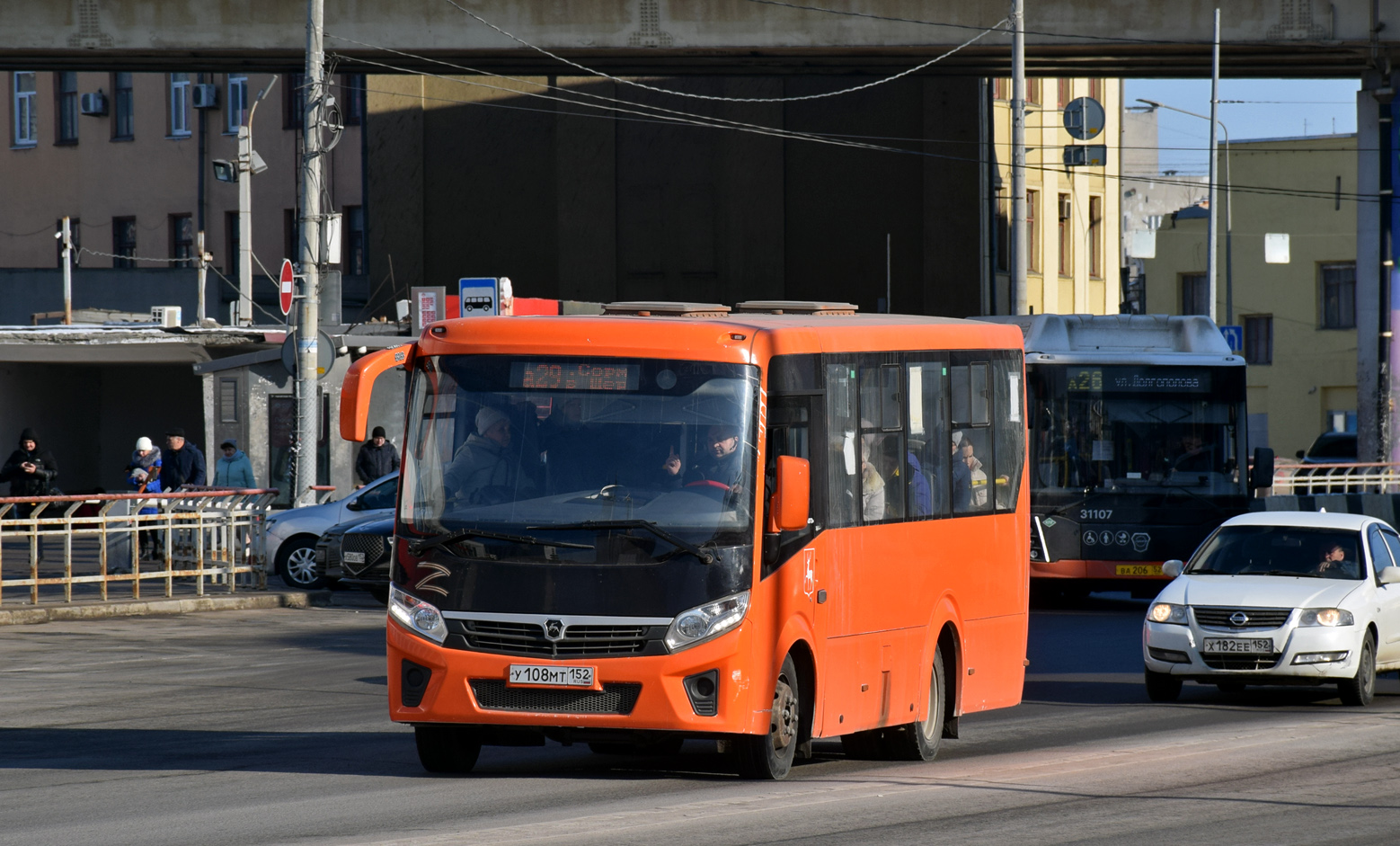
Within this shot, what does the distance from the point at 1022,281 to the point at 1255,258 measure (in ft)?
128

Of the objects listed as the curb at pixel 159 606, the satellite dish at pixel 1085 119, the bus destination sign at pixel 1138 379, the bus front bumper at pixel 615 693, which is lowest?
the curb at pixel 159 606

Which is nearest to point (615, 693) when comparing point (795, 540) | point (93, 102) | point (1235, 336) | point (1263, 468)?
point (795, 540)

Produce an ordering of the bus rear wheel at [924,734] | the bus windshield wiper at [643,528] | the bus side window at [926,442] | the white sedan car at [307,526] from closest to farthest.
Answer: the bus windshield wiper at [643,528]
the bus side window at [926,442]
the bus rear wheel at [924,734]
the white sedan car at [307,526]

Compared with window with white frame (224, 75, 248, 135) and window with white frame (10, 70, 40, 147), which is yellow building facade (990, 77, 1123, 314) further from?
window with white frame (10, 70, 40, 147)

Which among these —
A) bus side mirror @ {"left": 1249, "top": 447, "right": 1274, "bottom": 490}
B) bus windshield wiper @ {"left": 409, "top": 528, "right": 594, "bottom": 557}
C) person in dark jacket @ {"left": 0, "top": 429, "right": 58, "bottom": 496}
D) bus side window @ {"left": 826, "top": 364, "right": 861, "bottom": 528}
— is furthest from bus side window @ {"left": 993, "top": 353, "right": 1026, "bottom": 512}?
person in dark jacket @ {"left": 0, "top": 429, "right": 58, "bottom": 496}

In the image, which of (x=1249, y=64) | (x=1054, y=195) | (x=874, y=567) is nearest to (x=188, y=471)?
(x=874, y=567)

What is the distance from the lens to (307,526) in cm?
2556

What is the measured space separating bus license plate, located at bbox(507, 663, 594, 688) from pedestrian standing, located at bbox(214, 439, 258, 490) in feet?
56.6

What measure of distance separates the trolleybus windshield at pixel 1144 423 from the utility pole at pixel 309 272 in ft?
28.4

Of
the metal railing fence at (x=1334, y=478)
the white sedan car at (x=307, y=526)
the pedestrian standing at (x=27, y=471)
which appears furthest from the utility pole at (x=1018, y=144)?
the pedestrian standing at (x=27, y=471)

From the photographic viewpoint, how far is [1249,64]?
121 feet

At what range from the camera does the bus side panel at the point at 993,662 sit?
40.8ft

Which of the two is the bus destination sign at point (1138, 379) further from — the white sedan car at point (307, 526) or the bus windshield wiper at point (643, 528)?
the bus windshield wiper at point (643, 528)

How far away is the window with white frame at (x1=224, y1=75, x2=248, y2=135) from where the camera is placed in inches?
2237
